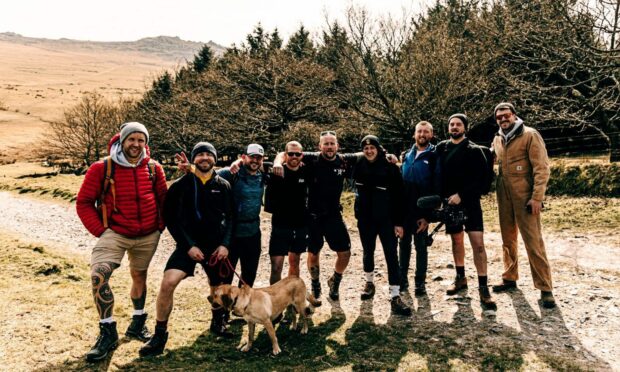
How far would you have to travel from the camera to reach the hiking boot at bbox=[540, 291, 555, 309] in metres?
5.69

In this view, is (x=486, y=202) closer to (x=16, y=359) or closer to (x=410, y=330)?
(x=410, y=330)

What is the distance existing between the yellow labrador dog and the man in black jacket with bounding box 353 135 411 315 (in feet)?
4.74

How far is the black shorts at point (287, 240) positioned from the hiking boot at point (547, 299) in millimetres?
3603

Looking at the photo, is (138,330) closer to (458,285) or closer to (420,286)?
(420,286)

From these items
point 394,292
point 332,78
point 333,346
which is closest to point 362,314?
point 394,292

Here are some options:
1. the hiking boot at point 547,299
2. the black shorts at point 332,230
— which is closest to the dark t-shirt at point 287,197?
the black shorts at point 332,230

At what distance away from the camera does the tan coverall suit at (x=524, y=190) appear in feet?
19.0

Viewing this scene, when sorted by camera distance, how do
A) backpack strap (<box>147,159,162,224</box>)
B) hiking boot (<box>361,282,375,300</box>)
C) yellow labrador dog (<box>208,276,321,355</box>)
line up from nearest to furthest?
yellow labrador dog (<box>208,276,321,355</box>) < backpack strap (<box>147,159,162,224</box>) < hiking boot (<box>361,282,375,300</box>)

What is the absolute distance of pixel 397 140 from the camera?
1962 centimetres

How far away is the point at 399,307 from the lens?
5863 millimetres

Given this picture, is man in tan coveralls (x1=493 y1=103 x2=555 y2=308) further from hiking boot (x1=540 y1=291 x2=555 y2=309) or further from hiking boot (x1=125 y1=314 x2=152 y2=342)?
hiking boot (x1=125 y1=314 x2=152 y2=342)

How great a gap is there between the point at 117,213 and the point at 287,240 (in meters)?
2.39

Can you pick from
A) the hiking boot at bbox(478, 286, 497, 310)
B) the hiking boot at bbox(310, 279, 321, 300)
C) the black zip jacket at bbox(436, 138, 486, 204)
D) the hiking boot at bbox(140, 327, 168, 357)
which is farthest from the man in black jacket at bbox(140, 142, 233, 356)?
the hiking boot at bbox(478, 286, 497, 310)

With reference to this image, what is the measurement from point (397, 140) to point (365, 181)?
46.4ft
